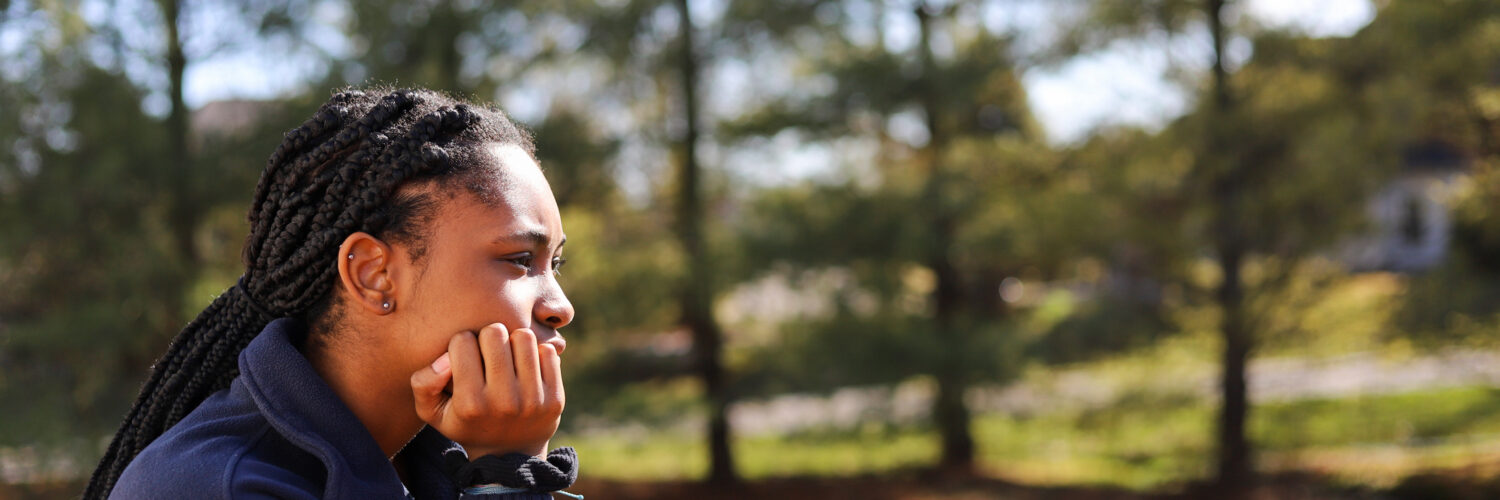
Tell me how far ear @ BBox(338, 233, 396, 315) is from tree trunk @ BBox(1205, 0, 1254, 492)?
9.10m

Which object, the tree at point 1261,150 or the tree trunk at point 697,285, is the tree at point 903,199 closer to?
the tree trunk at point 697,285

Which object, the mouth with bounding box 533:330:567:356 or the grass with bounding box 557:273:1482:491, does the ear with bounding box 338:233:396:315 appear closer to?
the mouth with bounding box 533:330:567:356

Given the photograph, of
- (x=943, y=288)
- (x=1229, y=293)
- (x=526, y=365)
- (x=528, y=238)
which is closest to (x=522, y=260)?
(x=528, y=238)

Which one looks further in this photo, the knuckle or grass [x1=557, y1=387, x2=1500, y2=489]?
grass [x1=557, y1=387, x2=1500, y2=489]

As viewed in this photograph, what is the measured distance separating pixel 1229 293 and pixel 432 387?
9.47m

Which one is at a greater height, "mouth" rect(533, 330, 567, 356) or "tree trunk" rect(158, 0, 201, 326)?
"tree trunk" rect(158, 0, 201, 326)

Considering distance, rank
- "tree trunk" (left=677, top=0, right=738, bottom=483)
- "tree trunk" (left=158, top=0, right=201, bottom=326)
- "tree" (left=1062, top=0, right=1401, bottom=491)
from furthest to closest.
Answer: "tree trunk" (left=677, top=0, right=738, bottom=483) → "tree" (left=1062, top=0, right=1401, bottom=491) → "tree trunk" (left=158, top=0, right=201, bottom=326)

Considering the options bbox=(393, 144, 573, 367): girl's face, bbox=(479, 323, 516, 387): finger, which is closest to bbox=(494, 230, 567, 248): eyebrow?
bbox=(393, 144, 573, 367): girl's face

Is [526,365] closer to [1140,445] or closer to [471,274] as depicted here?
[471,274]

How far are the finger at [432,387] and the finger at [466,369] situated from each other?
2 centimetres

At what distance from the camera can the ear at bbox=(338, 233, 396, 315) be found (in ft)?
4.92

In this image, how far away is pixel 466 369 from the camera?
1.47m

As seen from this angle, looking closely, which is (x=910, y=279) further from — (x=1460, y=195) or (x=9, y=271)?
(x=9, y=271)

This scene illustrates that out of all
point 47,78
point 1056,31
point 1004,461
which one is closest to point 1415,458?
point 1004,461
